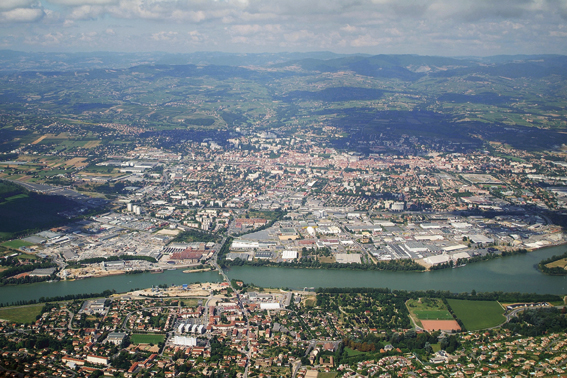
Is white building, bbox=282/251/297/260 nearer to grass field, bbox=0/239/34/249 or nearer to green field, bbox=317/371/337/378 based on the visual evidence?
green field, bbox=317/371/337/378

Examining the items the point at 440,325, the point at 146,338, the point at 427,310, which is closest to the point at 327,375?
the point at 440,325

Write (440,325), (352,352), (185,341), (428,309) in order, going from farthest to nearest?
(428,309) → (440,325) → (185,341) → (352,352)

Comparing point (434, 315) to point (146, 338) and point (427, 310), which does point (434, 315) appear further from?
point (146, 338)

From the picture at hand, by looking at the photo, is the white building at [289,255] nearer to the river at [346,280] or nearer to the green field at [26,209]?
the river at [346,280]

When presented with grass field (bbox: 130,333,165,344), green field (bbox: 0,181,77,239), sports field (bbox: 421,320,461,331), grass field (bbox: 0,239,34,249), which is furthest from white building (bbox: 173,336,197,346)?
green field (bbox: 0,181,77,239)

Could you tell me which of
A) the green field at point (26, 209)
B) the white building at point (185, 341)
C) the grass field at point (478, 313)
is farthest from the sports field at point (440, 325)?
the green field at point (26, 209)

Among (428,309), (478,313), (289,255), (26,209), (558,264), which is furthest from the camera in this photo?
(26,209)

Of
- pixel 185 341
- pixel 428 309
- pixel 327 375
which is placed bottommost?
pixel 327 375
